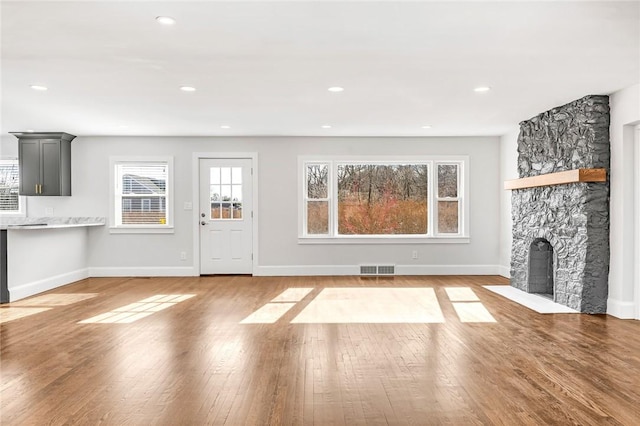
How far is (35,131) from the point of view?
7.48 m

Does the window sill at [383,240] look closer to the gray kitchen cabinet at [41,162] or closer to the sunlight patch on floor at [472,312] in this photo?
the sunlight patch on floor at [472,312]

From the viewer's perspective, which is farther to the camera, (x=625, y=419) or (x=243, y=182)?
(x=243, y=182)

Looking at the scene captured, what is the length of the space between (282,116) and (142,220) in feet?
11.4

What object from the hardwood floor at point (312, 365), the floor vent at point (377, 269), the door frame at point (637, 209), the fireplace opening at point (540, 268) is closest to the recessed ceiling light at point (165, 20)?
the hardwood floor at point (312, 365)

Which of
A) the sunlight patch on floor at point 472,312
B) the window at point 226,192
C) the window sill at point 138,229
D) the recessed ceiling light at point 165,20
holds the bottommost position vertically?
the sunlight patch on floor at point 472,312

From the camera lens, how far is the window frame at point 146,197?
7969mm

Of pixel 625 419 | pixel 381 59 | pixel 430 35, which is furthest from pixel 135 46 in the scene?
pixel 625 419

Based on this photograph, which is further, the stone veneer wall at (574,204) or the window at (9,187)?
the window at (9,187)

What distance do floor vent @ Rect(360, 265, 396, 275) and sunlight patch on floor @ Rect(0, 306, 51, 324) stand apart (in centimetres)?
476

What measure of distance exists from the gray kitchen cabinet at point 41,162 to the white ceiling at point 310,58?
1.38 m

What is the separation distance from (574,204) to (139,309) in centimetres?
520

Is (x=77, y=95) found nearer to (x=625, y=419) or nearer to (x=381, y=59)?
(x=381, y=59)

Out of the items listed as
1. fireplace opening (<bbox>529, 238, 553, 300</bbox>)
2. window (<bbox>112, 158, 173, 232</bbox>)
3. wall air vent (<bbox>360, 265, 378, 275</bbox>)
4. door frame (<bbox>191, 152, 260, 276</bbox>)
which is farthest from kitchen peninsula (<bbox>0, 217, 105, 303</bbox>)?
fireplace opening (<bbox>529, 238, 553, 300</bbox>)

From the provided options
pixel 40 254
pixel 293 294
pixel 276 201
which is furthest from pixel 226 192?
pixel 40 254
